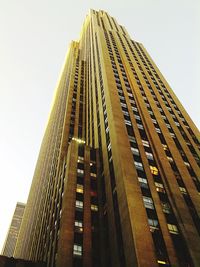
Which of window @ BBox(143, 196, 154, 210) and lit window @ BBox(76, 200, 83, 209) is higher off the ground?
lit window @ BBox(76, 200, 83, 209)

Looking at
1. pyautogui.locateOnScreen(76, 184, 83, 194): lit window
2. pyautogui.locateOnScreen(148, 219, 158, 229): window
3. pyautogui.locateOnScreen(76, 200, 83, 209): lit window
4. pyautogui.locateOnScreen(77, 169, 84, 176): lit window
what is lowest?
pyautogui.locateOnScreen(148, 219, 158, 229): window

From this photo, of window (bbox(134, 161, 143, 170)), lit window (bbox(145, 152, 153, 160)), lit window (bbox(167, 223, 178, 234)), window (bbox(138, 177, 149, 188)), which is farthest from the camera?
lit window (bbox(145, 152, 153, 160))

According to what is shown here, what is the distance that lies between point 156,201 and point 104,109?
89.3 feet

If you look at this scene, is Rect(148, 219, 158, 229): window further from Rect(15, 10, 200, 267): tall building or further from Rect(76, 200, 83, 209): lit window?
Rect(76, 200, 83, 209): lit window

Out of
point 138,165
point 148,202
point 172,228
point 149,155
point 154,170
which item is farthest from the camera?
point 149,155

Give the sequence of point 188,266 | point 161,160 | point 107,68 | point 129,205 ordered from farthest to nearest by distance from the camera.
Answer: point 107,68
point 161,160
point 129,205
point 188,266

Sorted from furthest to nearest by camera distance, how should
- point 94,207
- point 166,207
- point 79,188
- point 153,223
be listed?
point 79,188 < point 94,207 < point 166,207 < point 153,223

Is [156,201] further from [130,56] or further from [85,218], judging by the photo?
[130,56]

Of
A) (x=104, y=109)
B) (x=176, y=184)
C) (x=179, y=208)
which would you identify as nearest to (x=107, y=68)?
(x=104, y=109)

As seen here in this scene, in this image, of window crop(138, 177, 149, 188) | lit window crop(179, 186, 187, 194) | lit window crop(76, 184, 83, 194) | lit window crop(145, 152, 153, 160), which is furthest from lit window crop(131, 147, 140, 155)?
lit window crop(76, 184, 83, 194)

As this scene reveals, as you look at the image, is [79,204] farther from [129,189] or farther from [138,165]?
[138,165]

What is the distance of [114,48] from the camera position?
9744 centimetres

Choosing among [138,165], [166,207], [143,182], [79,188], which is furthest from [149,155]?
[79,188]

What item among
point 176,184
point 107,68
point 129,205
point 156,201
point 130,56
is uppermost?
point 130,56
